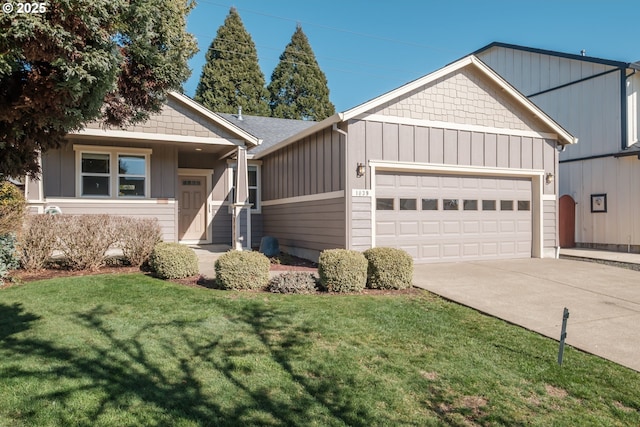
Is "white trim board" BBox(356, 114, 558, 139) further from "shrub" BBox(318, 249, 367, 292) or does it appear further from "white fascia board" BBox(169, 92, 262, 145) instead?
"shrub" BBox(318, 249, 367, 292)

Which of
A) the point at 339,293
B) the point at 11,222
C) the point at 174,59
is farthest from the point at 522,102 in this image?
the point at 11,222

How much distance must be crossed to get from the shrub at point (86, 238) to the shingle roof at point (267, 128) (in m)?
6.78

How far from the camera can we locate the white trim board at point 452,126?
9477 mm

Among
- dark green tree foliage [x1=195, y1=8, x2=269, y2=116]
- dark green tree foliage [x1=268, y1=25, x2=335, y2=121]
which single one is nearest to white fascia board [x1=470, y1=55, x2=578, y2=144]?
dark green tree foliage [x1=195, y1=8, x2=269, y2=116]

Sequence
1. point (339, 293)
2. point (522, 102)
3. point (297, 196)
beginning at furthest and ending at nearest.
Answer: point (297, 196) → point (522, 102) → point (339, 293)

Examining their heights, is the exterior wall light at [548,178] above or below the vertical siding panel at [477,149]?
below

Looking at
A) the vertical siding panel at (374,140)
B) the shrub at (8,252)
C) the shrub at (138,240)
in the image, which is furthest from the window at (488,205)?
the shrub at (8,252)

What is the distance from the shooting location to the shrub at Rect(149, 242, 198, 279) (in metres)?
7.51

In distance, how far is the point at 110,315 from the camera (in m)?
5.29

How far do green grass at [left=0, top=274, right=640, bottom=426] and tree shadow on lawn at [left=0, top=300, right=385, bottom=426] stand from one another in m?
0.01

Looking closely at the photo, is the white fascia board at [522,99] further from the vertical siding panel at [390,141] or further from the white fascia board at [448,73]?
the vertical siding panel at [390,141]

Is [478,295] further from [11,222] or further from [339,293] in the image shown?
[11,222]

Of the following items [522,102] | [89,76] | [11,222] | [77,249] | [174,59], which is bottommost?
[77,249]

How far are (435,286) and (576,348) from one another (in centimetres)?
288
